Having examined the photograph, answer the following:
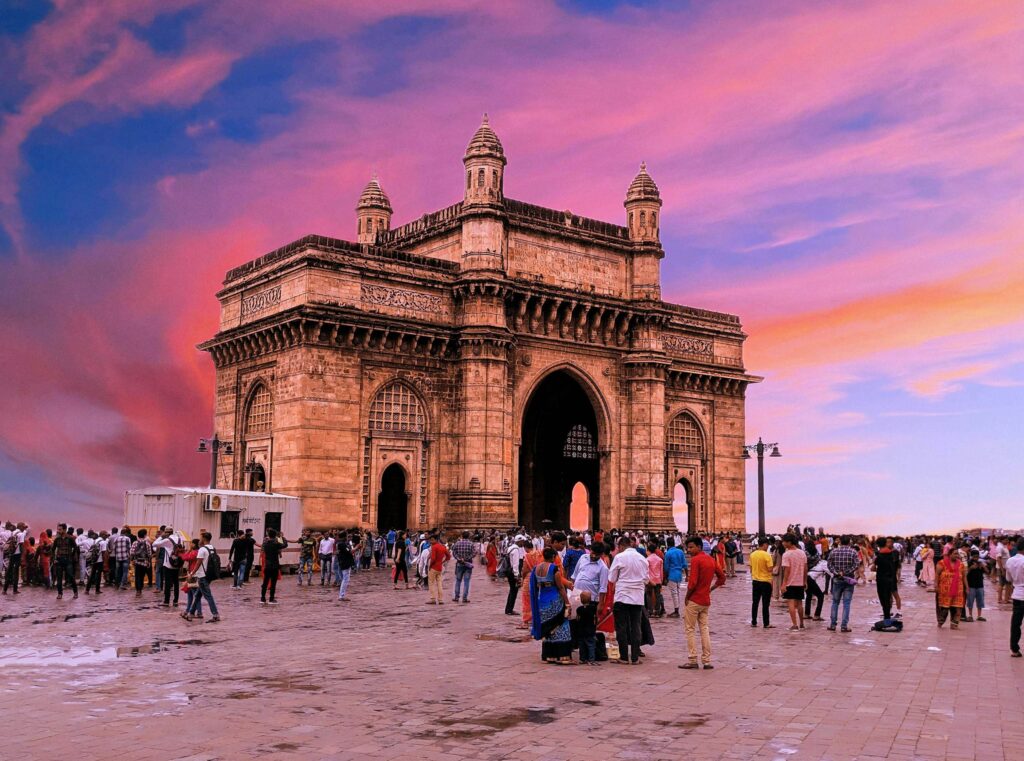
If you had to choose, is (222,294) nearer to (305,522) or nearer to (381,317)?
(381,317)

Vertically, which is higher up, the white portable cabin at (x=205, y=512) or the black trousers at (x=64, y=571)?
the white portable cabin at (x=205, y=512)

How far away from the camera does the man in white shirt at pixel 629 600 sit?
14031 millimetres

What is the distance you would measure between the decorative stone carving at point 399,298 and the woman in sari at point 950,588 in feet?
80.9

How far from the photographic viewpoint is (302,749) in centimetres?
863

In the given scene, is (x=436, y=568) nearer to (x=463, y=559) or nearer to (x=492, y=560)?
(x=463, y=559)

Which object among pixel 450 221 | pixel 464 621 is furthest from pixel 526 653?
pixel 450 221

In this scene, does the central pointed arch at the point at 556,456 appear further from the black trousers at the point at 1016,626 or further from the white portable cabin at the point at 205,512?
the black trousers at the point at 1016,626

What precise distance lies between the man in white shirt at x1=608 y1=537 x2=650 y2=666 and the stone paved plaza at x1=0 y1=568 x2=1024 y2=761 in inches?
19.4

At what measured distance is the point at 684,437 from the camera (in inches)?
2000

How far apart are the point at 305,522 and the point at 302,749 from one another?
28.1 meters

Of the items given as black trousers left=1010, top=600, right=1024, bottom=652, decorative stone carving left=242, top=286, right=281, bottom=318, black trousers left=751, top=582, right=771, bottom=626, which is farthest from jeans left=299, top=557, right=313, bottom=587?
black trousers left=1010, top=600, right=1024, bottom=652

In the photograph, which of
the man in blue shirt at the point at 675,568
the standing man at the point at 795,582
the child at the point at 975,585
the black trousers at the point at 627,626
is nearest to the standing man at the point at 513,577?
the man in blue shirt at the point at 675,568

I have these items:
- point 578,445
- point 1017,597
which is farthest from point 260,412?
point 1017,597

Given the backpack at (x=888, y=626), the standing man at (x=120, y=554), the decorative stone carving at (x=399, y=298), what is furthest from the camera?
the decorative stone carving at (x=399, y=298)
